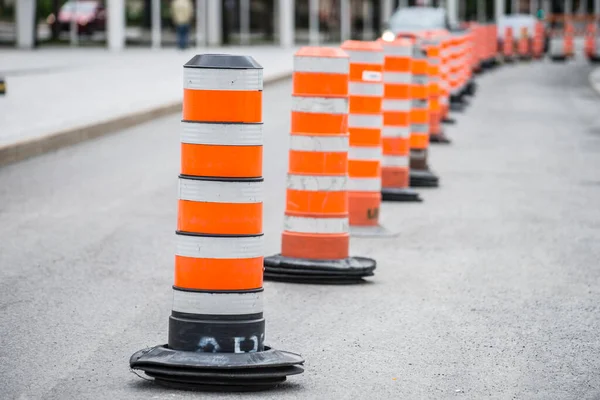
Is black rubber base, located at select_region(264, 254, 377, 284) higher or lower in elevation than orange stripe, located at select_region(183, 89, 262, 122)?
lower

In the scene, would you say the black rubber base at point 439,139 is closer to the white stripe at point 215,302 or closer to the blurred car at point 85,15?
the white stripe at point 215,302

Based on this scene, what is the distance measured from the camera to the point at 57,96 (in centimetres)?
2158

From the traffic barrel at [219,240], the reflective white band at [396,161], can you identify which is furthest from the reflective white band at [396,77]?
the traffic barrel at [219,240]

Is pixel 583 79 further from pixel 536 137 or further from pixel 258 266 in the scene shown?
pixel 258 266

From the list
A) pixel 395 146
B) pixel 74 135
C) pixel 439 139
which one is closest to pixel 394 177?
pixel 395 146

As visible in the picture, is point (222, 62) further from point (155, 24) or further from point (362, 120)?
point (155, 24)

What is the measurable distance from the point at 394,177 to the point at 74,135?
213 inches

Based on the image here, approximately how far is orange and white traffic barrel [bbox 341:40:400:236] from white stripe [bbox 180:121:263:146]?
4106mm

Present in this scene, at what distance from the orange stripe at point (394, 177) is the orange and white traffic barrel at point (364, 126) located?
2.20m

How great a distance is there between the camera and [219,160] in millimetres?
5551

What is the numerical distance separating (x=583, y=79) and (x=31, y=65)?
16.2 metres

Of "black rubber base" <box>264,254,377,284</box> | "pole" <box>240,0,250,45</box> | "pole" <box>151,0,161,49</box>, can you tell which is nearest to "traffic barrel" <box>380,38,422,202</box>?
"black rubber base" <box>264,254,377,284</box>

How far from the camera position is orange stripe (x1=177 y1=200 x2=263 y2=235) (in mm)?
5574

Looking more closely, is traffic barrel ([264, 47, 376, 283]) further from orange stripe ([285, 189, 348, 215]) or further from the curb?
the curb
